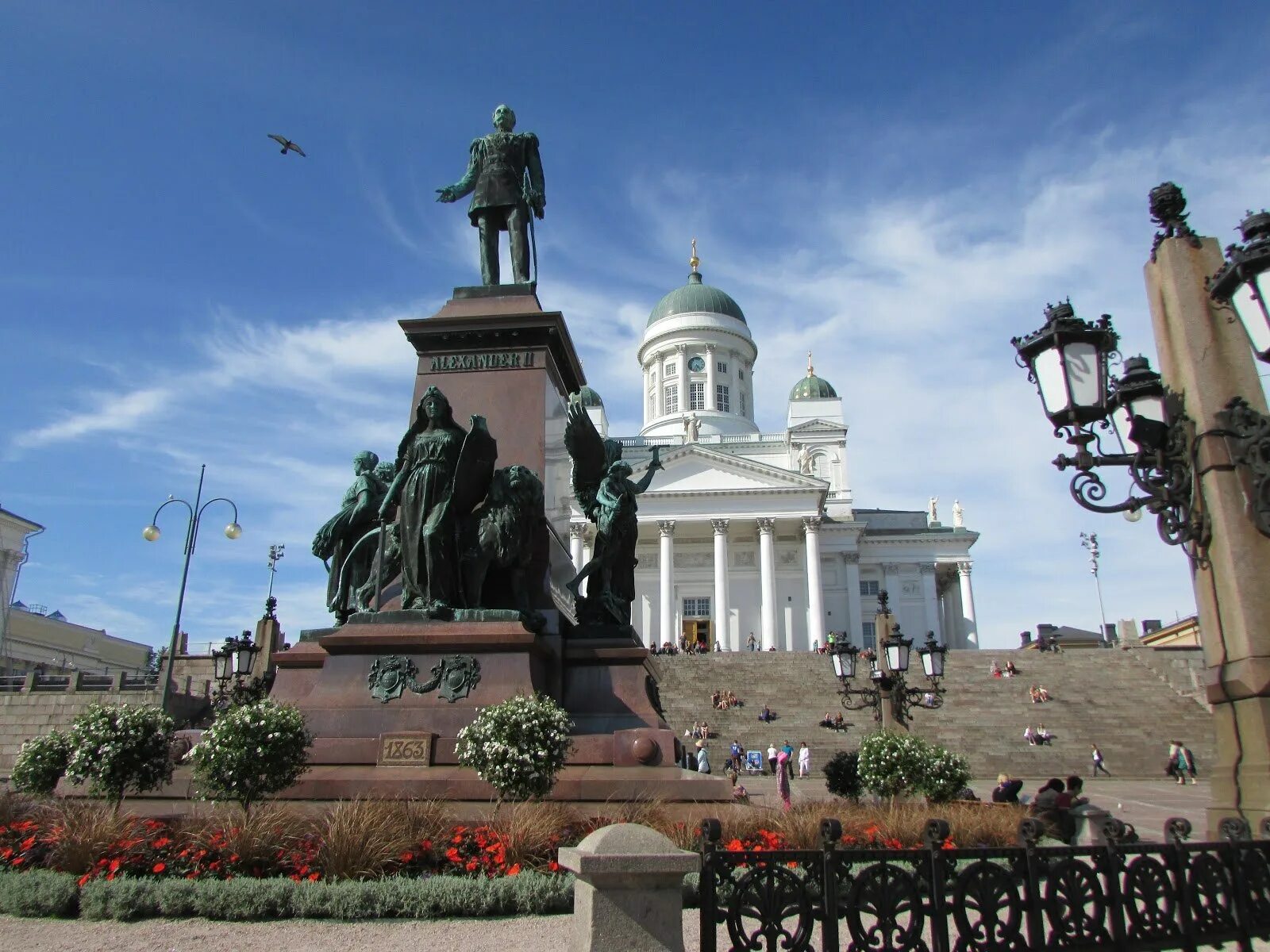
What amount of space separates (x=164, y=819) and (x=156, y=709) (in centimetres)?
144

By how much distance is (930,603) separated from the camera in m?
71.4

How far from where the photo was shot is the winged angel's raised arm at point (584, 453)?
10.7 metres

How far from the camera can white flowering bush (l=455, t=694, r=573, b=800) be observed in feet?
23.9

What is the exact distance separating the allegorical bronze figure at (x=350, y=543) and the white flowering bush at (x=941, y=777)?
24.3ft

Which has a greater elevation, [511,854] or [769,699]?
[769,699]

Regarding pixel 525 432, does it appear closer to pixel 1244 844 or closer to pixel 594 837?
pixel 594 837

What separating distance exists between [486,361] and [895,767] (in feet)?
23.8

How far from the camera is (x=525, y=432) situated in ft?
35.3

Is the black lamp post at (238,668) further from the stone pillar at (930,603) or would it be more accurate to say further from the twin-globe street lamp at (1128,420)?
the stone pillar at (930,603)

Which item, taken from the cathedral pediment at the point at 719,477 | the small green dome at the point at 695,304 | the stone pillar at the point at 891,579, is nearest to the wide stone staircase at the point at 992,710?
the cathedral pediment at the point at 719,477

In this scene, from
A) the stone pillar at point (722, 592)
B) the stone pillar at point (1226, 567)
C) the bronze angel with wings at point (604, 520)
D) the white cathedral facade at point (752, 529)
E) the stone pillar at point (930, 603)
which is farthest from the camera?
the stone pillar at point (930, 603)

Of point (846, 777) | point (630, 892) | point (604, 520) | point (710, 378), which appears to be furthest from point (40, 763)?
point (710, 378)

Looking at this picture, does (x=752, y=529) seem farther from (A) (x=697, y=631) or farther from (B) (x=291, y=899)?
(B) (x=291, y=899)

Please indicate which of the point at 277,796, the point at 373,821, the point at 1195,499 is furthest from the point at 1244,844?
the point at 277,796
